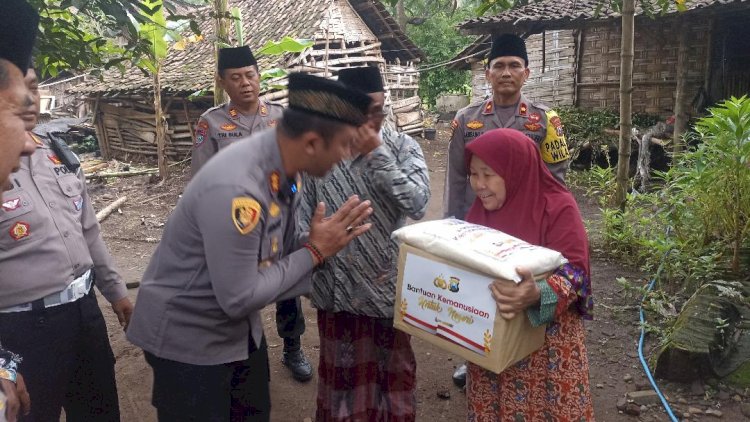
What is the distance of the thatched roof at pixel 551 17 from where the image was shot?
9.42 metres

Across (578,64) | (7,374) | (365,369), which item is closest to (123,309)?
(7,374)

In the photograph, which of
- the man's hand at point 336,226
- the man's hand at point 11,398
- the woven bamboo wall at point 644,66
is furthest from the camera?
the woven bamboo wall at point 644,66

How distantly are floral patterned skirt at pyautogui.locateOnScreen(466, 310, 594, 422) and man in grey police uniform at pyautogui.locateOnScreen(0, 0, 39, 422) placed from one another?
1605mm

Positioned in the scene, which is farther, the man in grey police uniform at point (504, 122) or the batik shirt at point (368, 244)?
the man in grey police uniform at point (504, 122)

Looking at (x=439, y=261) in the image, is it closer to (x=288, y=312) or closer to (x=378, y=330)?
(x=378, y=330)

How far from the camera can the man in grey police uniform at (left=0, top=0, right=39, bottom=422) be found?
49.8 inches

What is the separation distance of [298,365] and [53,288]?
1850 mm

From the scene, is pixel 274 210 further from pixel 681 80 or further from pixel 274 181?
pixel 681 80

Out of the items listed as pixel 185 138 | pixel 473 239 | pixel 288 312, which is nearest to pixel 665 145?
pixel 288 312

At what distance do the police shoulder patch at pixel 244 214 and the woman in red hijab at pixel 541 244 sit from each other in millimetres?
918

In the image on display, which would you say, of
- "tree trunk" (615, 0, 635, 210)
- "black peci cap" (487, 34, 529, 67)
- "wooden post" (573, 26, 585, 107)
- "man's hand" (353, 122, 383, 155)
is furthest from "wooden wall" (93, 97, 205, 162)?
"man's hand" (353, 122, 383, 155)

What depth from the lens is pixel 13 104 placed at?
1.29m

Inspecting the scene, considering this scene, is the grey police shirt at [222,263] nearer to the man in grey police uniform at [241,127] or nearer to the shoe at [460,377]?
the man in grey police uniform at [241,127]

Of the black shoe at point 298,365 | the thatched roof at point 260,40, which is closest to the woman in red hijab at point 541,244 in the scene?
the black shoe at point 298,365
